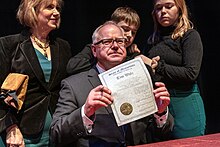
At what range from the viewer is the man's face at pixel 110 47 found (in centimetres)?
238

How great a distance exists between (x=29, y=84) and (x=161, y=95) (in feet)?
2.92

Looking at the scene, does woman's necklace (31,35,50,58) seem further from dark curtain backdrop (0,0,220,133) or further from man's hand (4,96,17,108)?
dark curtain backdrop (0,0,220,133)

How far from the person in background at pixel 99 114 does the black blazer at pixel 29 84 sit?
27 cm

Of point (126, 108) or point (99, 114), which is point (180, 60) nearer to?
point (99, 114)

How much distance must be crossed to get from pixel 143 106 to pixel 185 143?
0.79 ft

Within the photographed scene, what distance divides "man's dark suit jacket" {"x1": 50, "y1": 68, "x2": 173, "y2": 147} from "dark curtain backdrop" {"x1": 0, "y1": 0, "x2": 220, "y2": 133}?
2206 millimetres

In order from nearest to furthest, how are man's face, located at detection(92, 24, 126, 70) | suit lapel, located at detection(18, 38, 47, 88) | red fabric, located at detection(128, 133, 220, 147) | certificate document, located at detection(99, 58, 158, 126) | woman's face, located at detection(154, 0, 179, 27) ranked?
red fabric, located at detection(128, 133, 220, 147), certificate document, located at detection(99, 58, 158, 126), man's face, located at detection(92, 24, 126, 70), suit lapel, located at detection(18, 38, 47, 88), woman's face, located at detection(154, 0, 179, 27)

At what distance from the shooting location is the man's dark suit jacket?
7.08 feet

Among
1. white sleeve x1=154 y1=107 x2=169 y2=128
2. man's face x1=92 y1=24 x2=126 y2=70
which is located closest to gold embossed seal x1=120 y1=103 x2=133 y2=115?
white sleeve x1=154 y1=107 x2=169 y2=128

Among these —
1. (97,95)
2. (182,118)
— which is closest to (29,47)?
(97,95)

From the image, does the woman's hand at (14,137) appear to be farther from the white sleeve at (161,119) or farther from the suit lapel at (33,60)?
the white sleeve at (161,119)

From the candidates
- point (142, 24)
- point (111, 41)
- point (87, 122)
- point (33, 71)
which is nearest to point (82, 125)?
point (87, 122)

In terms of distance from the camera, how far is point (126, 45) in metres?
2.71

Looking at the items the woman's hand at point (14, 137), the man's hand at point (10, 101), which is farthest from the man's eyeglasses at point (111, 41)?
the woman's hand at point (14, 137)
